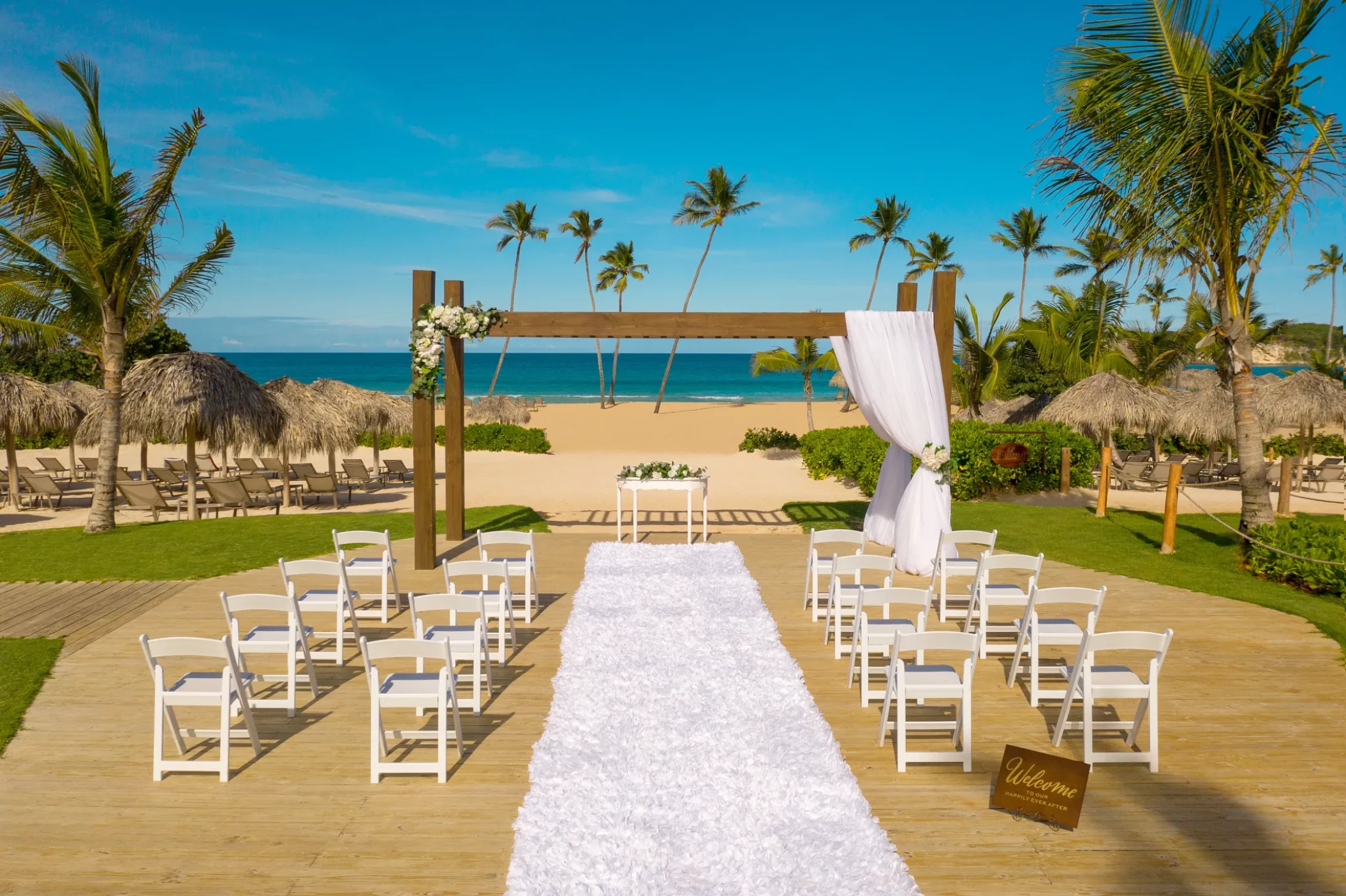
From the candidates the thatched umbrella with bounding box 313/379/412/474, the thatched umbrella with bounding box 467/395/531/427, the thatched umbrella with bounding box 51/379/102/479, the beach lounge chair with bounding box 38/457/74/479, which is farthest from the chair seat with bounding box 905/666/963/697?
the thatched umbrella with bounding box 467/395/531/427

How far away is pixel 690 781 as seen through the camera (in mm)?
4512

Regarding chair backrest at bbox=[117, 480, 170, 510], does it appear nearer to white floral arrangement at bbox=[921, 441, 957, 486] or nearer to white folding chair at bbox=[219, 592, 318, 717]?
white folding chair at bbox=[219, 592, 318, 717]

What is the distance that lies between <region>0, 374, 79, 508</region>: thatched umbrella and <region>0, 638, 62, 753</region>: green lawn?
1175 centimetres

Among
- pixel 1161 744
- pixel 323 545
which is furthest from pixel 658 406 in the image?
pixel 1161 744

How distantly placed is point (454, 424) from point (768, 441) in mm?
17164

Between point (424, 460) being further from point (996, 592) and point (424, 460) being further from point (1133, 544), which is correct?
point (1133, 544)

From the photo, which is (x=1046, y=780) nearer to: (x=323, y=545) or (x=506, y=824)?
(x=506, y=824)

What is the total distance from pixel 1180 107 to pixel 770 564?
699 cm

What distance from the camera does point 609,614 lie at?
26.1 feet

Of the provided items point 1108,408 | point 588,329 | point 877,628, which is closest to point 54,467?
point 588,329

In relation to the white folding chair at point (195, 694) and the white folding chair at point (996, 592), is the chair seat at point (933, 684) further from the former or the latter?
the white folding chair at point (195, 694)

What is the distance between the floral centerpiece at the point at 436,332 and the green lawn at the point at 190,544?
304 centimetres

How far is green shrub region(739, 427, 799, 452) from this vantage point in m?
26.8

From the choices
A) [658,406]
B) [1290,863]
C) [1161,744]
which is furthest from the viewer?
[658,406]
